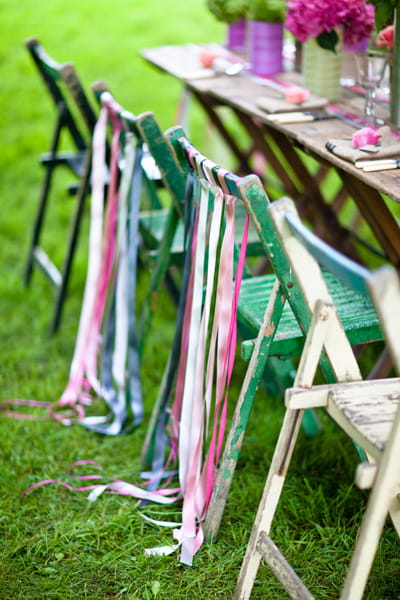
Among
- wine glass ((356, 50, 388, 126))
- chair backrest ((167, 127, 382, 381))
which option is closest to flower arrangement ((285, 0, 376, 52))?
wine glass ((356, 50, 388, 126))

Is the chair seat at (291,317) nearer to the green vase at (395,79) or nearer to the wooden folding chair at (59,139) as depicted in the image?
the green vase at (395,79)

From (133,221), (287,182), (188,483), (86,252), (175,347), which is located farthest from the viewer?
(86,252)

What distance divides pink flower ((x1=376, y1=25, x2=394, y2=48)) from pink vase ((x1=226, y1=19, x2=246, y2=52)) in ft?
4.57

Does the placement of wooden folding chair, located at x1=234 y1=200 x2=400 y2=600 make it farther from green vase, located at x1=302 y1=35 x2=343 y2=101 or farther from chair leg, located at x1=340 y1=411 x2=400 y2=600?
green vase, located at x1=302 y1=35 x2=343 y2=101

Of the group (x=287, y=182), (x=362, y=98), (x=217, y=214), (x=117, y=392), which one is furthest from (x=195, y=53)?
(x=217, y=214)

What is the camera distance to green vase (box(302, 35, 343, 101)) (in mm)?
2979

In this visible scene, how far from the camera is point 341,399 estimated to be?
5.81ft

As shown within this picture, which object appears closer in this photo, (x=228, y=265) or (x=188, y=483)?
(x=228, y=265)

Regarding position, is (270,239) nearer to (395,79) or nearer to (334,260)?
(334,260)

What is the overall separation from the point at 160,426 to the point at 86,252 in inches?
80.2

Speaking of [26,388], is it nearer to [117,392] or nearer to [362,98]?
[117,392]

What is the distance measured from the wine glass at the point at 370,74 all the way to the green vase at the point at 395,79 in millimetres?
63

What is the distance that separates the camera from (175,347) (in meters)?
2.53

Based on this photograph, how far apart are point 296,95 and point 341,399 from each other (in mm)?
1470
